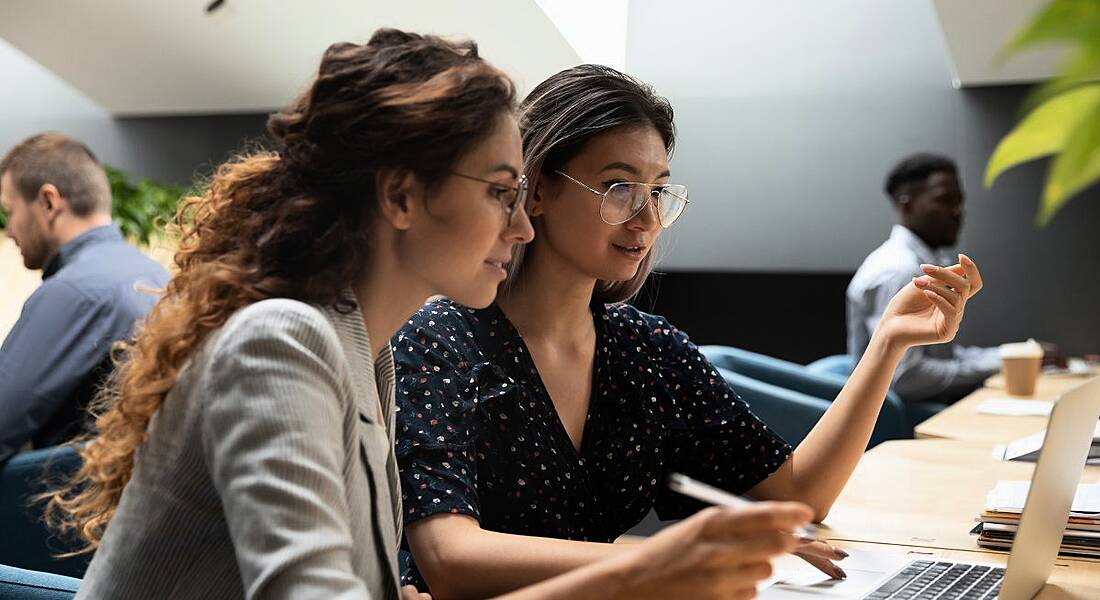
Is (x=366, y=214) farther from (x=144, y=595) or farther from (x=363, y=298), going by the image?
(x=144, y=595)

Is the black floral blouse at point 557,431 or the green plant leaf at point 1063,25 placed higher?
the green plant leaf at point 1063,25

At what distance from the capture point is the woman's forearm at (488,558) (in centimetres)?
135

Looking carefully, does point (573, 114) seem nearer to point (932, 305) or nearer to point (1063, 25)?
point (932, 305)

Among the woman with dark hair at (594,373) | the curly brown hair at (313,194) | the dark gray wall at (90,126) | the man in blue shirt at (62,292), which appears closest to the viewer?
the curly brown hair at (313,194)

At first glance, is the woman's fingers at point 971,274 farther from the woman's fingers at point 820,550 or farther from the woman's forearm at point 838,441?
the woman's fingers at point 820,550

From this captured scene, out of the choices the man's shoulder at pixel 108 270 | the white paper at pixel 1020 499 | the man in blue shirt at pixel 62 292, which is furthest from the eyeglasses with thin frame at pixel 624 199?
the man's shoulder at pixel 108 270

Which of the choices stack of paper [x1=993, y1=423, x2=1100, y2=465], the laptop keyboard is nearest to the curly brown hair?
the laptop keyboard

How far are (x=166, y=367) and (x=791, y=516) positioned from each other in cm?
61

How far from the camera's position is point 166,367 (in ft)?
3.71

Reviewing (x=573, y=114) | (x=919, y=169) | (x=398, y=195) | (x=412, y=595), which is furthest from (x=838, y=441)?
(x=919, y=169)

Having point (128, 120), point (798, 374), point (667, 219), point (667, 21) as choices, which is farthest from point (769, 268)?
point (667, 219)

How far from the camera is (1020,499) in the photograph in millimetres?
1703

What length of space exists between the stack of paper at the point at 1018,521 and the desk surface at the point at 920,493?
1.3 inches

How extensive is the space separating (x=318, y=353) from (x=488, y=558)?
0.42 metres
